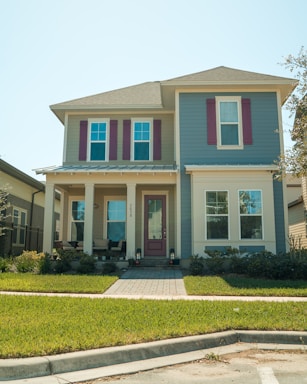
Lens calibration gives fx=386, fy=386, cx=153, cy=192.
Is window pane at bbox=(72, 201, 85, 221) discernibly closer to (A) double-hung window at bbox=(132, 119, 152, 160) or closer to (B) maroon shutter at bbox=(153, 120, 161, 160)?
(A) double-hung window at bbox=(132, 119, 152, 160)

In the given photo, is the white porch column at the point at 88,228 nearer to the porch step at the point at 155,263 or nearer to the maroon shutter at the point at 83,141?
the porch step at the point at 155,263

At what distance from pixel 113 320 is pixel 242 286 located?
4.53m

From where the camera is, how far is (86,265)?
12359mm

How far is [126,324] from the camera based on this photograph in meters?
5.75

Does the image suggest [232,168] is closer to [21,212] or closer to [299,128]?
[299,128]

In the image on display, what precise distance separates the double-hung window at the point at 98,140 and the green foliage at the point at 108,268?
5.09 meters

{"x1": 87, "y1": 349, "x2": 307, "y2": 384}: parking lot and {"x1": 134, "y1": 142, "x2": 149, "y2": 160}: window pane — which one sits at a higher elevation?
{"x1": 134, "y1": 142, "x2": 149, "y2": 160}: window pane

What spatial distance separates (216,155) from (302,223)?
7397mm

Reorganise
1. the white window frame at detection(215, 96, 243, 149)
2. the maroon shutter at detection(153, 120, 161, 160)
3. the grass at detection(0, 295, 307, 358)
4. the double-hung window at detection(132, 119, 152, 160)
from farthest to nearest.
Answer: the double-hung window at detection(132, 119, 152, 160) < the maroon shutter at detection(153, 120, 161, 160) < the white window frame at detection(215, 96, 243, 149) < the grass at detection(0, 295, 307, 358)

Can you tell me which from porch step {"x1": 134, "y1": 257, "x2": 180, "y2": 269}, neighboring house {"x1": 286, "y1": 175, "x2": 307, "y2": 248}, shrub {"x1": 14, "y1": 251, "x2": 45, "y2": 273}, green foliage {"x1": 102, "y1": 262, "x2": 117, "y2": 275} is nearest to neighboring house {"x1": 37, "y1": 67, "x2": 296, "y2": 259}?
porch step {"x1": 134, "y1": 257, "x2": 180, "y2": 269}

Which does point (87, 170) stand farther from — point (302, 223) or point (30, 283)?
point (302, 223)

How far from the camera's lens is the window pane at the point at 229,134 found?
46.5 ft

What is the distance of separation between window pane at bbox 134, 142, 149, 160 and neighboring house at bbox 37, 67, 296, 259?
0.14 ft

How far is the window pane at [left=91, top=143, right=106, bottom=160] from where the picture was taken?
53.0 feet
